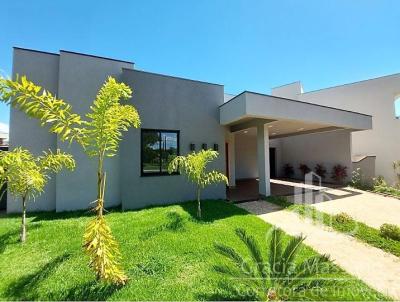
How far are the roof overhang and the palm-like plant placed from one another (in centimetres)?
613

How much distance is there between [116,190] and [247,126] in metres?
7.99

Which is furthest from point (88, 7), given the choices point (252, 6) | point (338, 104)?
point (338, 104)

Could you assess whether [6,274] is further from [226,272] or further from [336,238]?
[336,238]

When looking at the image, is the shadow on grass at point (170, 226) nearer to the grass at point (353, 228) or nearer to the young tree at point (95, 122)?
the young tree at point (95, 122)

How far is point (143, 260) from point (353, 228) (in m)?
7.36

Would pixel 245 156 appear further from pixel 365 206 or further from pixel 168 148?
pixel 168 148

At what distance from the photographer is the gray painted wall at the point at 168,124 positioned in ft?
31.6

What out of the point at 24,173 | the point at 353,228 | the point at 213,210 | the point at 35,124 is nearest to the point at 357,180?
the point at 353,228

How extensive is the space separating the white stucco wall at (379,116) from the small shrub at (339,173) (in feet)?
9.39

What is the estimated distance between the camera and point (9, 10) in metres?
7.68

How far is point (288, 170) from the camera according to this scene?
20703 millimetres

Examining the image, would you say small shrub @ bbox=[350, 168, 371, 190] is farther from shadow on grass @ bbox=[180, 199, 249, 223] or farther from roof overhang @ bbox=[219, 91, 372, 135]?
shadow on grass @ bbox=[180, 199, 249, 223]

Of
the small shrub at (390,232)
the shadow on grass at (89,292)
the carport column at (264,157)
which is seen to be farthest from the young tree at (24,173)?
the small shrub at (390,232)

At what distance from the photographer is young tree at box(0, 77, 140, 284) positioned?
3.77m
